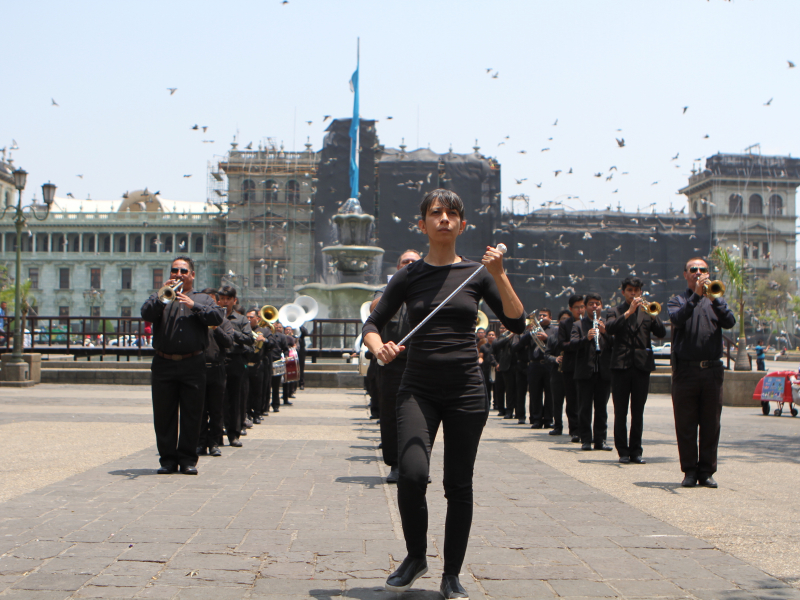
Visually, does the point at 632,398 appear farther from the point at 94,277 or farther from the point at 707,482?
the point at 94,277

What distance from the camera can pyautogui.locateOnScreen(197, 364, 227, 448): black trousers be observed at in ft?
30.1

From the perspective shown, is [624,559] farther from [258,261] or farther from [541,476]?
[258,261]

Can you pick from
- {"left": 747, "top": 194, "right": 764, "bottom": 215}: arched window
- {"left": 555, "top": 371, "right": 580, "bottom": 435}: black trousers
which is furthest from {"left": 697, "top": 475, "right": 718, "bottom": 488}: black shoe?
{"left": 747, "top": 194, "right": 764, "bottom": 215}: arched window

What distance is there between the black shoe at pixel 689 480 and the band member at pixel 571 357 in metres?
3.45

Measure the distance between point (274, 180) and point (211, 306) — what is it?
238ft

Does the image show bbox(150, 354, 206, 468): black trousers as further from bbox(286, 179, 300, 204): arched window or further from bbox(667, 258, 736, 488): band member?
bbox(286, 179, 300, 204): arched window

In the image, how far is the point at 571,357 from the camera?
11.5m

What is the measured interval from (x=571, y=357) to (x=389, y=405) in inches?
190

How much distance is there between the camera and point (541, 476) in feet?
26.0

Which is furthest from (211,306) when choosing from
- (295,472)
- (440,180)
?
(440,180)

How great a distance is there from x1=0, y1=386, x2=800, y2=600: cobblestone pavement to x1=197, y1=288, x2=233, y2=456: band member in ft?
0.97

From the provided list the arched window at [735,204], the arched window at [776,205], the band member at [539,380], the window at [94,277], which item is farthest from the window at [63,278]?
the band member at [539,380]

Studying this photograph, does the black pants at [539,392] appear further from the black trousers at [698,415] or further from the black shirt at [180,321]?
the black shirt at [180,321]

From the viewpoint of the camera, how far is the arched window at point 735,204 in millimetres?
102250
